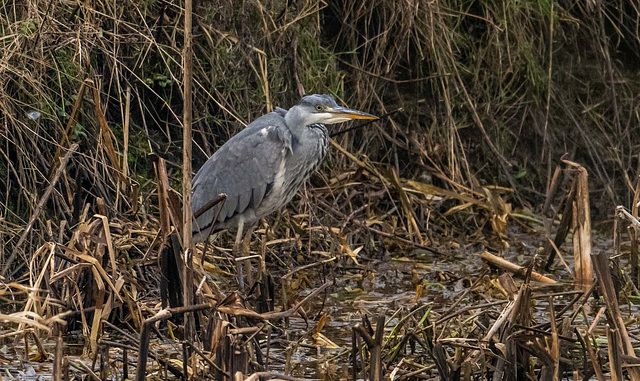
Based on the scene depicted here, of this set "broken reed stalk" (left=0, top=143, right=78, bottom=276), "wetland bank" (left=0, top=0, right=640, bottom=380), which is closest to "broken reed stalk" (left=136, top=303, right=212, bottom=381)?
"wetland bank" (left=0, top=0, right=640, bottom=380)

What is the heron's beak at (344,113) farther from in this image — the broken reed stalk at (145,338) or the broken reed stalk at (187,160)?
the broken reed stalk at (145,338)

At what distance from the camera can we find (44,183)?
4957mm

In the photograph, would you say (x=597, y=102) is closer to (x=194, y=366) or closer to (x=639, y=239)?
(x=639, y=239)

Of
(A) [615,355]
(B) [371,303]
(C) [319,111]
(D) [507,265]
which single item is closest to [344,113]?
(C) [319,111]

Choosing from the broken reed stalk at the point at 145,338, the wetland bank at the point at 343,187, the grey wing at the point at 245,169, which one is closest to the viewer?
the broken reed stalk at the point at 145,338

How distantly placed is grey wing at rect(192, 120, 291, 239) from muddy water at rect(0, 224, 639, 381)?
57 cm

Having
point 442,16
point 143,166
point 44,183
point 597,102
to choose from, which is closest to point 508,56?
point 442,16

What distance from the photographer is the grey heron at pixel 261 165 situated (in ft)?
16.5

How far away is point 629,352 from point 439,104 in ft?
12.3

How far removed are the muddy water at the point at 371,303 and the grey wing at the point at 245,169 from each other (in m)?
0.57

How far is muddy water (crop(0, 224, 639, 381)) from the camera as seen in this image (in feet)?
12.0

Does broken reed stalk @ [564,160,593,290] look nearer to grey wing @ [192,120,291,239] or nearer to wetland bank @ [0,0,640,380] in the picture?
wetland bank @ [0,0,640,380]

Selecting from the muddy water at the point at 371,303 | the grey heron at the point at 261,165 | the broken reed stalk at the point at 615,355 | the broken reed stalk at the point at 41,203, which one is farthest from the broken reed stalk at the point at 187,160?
the grey heron at the point at 261,165

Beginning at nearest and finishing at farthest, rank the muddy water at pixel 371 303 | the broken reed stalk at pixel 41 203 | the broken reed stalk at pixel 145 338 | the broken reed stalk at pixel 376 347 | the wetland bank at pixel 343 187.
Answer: the broken reed stalk at pixel 145 338 → the broken reed stalk at pixel 376 347 → the wetland bank at pixel 343 187 → the muddy water at pixel 371 303 → the broken reed stalk at pixel 41 203
